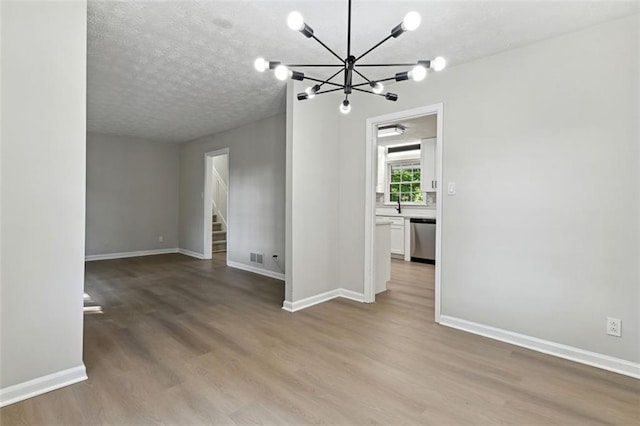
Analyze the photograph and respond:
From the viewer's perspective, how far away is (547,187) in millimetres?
2672

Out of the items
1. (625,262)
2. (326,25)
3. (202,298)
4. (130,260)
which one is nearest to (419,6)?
(326,25)

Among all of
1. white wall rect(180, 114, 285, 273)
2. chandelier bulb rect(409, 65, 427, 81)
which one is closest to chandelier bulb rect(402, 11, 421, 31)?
chandelier bulb rect(409, 65, 427, 81)

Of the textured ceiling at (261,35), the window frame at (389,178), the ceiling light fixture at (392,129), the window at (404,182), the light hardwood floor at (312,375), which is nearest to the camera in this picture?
the light hardwood floor at (312,375)

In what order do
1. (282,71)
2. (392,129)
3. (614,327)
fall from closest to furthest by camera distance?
1. (282,71)
2. (614,327)
3. (392,129)

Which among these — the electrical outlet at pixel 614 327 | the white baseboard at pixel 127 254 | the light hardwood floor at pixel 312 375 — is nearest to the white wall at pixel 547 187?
the electrical outlet at pixel 614 327

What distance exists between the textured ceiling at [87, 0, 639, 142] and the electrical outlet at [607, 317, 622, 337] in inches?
86.6

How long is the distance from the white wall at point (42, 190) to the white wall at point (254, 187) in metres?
3.25

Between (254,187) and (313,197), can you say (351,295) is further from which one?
(254,187)

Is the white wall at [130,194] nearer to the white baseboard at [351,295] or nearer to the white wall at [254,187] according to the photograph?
the white wall at [254,187]

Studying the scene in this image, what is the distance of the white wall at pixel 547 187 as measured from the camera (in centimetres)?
237

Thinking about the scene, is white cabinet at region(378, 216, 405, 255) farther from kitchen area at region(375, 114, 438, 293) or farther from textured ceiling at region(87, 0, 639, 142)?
textured ceiling at region(87, 0, 639, 142)

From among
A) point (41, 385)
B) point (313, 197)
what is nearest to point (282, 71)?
point (313, 197)

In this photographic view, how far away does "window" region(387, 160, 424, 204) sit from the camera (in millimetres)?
7305

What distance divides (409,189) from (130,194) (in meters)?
6.08
